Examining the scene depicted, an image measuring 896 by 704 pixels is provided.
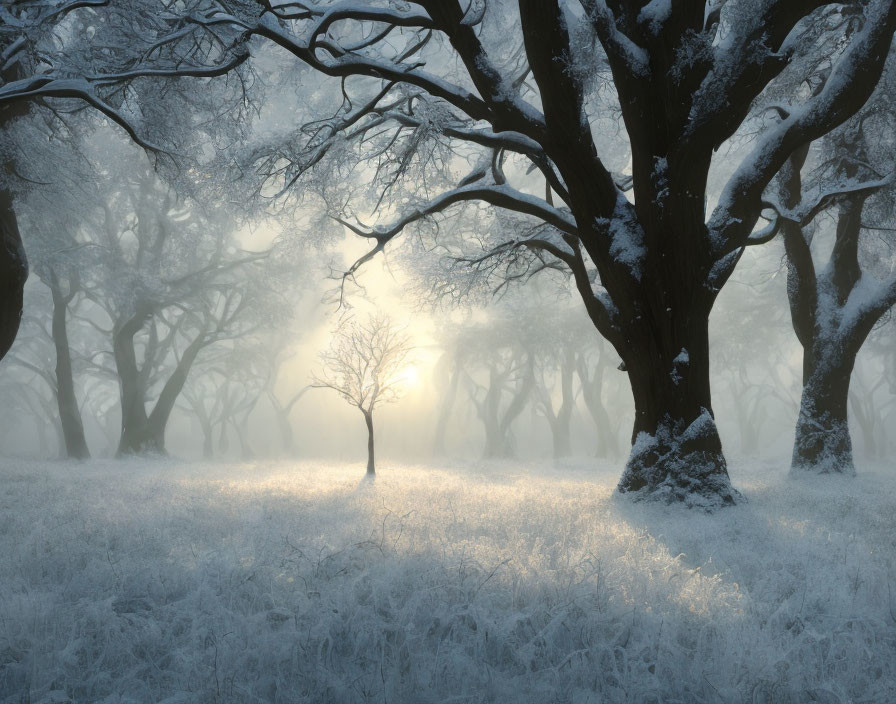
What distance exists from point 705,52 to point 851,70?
2.26 m

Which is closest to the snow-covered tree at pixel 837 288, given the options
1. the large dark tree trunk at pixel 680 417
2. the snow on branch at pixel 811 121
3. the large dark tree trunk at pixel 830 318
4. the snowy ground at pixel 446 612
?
the large dark tree trunk at pixel 830 318

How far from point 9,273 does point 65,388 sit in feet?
43.0

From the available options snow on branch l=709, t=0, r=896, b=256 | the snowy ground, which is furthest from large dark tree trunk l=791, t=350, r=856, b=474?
the snowy ground

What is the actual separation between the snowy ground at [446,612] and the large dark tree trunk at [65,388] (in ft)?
53.9

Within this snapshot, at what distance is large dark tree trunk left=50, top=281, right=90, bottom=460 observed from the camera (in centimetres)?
1905

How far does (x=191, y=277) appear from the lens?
69.0 ft

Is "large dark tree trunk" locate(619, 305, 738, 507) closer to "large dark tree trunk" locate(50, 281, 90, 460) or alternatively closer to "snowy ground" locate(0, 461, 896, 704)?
"snowy ground" locate(0, 461, 896, 704)

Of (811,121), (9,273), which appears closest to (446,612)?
(811,121)

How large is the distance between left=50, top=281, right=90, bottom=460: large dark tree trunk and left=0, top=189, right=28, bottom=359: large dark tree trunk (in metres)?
12.0

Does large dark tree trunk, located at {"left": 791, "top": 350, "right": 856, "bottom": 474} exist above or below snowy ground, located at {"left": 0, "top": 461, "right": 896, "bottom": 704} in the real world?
above

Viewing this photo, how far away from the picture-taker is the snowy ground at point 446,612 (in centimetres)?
242

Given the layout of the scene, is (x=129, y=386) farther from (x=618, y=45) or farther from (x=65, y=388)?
(x=618, y=45)

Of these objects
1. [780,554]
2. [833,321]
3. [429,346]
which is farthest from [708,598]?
[429,346]

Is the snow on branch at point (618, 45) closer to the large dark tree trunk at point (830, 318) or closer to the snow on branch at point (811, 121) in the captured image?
the snow on branch at point (811, 121)
